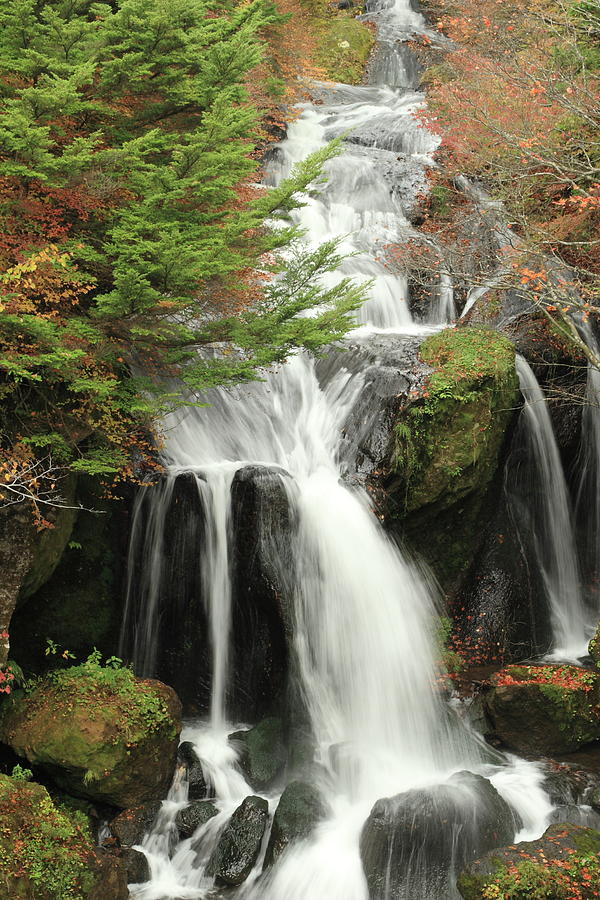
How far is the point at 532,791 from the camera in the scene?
7539 mm

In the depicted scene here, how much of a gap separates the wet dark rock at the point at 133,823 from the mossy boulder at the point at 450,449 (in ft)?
15.1

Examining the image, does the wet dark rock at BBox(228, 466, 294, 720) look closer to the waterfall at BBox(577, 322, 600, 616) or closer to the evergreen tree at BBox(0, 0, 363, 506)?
the evergreen tree at BBox(0, 0, 363, 506)

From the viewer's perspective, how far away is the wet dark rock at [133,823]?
23.3 ft

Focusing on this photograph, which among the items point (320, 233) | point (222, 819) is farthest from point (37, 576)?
point (320, 233)

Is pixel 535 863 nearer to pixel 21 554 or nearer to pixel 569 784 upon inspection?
pixel 569 784

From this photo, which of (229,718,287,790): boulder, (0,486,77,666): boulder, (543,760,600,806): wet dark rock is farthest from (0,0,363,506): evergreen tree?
(543,760,600,806): wet dark rock

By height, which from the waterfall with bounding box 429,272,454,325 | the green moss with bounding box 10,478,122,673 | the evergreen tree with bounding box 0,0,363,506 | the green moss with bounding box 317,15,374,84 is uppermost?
the green moss with bounding box 317,15,374,84

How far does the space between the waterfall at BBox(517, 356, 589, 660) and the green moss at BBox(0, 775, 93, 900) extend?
306 inches

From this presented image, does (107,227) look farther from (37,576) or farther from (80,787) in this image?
(80,787)

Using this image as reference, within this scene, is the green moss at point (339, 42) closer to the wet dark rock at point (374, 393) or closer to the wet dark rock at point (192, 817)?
the wet dark rock at point (374, 393)

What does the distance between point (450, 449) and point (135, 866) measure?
20.7 ft

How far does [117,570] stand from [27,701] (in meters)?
1.92

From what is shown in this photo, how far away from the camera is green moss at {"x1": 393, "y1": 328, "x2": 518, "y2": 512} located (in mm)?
9961

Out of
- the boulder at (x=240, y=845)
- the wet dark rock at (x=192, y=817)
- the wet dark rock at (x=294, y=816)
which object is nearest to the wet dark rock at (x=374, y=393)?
the wet dark rock at (x=294, y=816)
